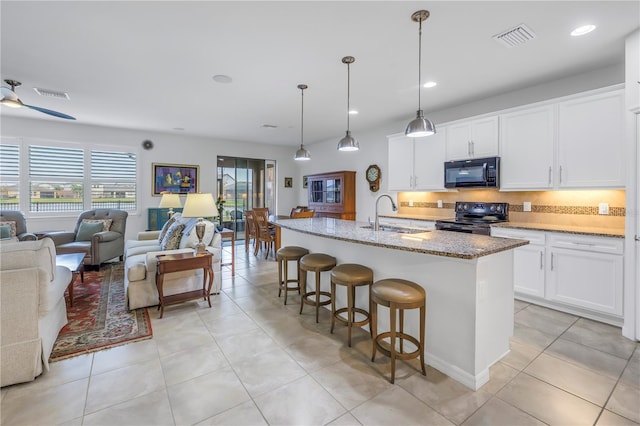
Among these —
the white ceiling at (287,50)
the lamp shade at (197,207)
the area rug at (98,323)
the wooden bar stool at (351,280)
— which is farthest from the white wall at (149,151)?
the wooden bar stool at (351,280)

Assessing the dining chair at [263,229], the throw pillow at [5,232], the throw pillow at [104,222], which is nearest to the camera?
the throw pillow at [5,232]

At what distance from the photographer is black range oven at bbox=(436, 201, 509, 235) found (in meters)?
3.72

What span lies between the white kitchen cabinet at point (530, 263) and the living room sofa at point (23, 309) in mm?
4462

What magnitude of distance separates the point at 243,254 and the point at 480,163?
4.73m

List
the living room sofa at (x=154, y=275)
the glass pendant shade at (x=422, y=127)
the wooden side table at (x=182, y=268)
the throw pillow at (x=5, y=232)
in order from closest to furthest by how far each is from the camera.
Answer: the glass pendant shade at (x=422, y=127) → the wooden side table at (x=182, y=268) → the living room sofa at (x=154, y=275) → the throw pillow at (x=5, y=232)

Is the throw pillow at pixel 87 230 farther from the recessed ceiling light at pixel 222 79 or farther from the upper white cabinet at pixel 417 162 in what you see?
the upper white cabinet at pixel 417 162

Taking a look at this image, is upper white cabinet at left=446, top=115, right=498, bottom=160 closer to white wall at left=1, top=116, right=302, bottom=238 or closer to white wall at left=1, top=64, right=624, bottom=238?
white wall at left=1, top=64, right=624, bottom=238

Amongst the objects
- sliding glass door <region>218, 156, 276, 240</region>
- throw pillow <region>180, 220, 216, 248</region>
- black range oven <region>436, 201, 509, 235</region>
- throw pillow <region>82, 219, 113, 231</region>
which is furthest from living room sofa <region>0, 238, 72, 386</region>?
sliding glass door <region>218, 156, 276, 240</region>

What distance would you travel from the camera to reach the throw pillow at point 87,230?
4.97 m

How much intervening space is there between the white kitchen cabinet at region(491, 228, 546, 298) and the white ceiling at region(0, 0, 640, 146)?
1875 mm

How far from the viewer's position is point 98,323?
290 cm

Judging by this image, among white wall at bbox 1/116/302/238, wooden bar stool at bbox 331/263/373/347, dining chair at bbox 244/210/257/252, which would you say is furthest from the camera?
dining chair at bbox 244/210/257/252

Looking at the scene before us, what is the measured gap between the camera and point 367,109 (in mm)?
4766

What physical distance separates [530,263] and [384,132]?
352 cm
